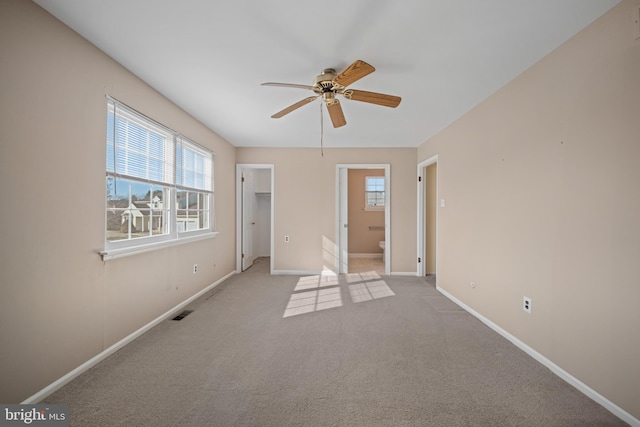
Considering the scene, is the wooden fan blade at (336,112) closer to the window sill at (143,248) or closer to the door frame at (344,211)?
the window sill at (143,248)

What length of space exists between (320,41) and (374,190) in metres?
5.49

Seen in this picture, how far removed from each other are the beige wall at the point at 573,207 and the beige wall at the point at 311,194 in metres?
2.20

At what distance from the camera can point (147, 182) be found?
2791mm

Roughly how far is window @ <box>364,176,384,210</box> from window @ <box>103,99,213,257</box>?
442 cm

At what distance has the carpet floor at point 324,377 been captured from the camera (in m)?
1.61

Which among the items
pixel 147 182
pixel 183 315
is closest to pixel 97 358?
pixel 183 315

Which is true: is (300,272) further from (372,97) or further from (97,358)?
(372,97)

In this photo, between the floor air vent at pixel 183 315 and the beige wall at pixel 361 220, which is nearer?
the floor air vent at pixel 183 315

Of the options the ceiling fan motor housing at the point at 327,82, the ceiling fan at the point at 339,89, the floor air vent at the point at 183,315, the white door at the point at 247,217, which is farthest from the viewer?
the white door at the point at 247,217

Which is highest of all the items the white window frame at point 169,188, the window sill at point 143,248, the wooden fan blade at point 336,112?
the wooden fan blade at point 336,112

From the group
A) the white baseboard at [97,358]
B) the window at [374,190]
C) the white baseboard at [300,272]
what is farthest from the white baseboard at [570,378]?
the window at [374,190]

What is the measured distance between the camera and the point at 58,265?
185 centimetres

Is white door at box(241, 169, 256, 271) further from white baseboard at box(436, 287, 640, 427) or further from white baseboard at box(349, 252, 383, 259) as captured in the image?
white baseboard at box(436, 287, 640, 427)

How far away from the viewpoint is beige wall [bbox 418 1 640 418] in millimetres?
1608
